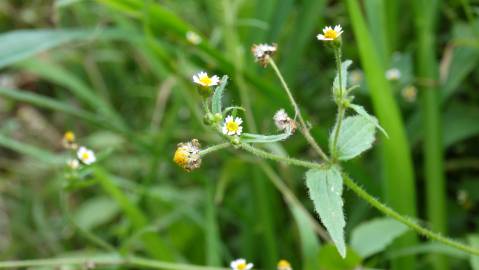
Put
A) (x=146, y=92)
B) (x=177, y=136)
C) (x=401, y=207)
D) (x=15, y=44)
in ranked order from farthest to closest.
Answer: (x=146, y=92), (x=177, y=136), (x=15, y=44), (x=401, y=207)

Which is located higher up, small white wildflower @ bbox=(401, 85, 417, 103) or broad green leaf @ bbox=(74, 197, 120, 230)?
broad green leaf @ bbox=(74, 197, 120, 230)

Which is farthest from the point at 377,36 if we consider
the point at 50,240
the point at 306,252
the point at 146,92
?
the point at 50,240

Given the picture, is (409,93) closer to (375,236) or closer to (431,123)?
(431,123)

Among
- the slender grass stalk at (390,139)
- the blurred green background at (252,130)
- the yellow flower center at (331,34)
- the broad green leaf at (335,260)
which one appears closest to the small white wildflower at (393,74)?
the blurred green background at (252,130)

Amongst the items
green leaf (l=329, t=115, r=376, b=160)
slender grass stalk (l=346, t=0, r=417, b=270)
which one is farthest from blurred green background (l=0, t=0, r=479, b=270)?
green leaf (l=329, t=115, r=376, b=160)

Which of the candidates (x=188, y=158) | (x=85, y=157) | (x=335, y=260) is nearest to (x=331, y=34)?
(x=188, y=158)

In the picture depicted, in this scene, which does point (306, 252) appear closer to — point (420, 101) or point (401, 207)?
point (401, 207)

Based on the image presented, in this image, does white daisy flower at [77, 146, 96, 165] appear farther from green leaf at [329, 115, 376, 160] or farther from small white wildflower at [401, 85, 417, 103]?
small white wildflower at [401, 85, 417, 103]

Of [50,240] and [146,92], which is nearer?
[50,240]
